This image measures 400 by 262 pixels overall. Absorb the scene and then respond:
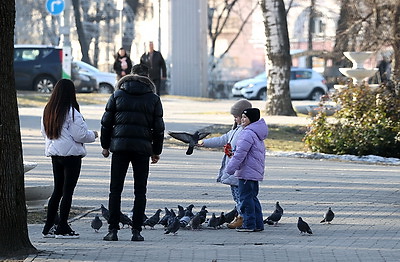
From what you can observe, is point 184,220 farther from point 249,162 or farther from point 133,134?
point 133,134

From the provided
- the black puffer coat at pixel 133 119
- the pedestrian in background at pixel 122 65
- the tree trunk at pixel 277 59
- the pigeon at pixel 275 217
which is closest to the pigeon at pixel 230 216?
the pigeon at pixel 275 217

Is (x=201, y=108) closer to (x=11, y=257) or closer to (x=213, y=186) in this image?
(x=213, y=186)

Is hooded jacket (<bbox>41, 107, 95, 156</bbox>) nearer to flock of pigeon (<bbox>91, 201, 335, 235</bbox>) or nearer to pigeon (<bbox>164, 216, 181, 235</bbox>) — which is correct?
flock of pigeon (<bbox>91, 201, 335, 235</bbox>)

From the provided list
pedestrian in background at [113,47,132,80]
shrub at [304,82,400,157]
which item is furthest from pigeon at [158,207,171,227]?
pedestrian in background at [113,47,132,80]

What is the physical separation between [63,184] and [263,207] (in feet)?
9.91

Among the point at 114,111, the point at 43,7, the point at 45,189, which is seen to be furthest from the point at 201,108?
the point at 43,7

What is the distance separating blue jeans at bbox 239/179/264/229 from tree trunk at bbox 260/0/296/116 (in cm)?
1499

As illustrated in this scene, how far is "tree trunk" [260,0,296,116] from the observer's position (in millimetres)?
24859

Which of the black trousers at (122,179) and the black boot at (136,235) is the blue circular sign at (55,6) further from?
the black boot at (136,235)

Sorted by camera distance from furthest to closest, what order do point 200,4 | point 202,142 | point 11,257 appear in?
1. point 200,4
2. point 202,142
3. point 11,257

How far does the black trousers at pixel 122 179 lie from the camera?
9305mm

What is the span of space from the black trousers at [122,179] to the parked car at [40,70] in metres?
26.4

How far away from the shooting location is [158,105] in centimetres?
934

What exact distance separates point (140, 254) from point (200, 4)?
31.4 m
